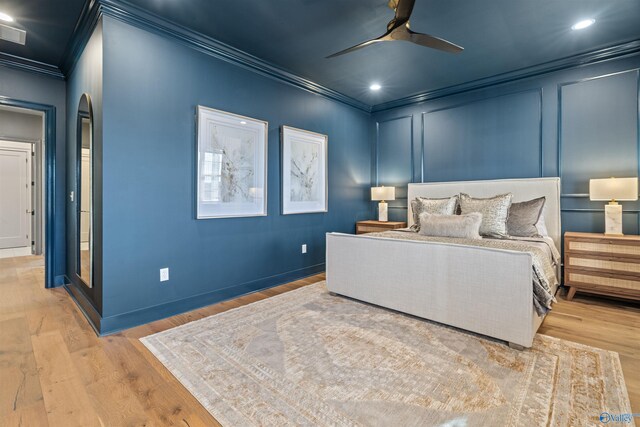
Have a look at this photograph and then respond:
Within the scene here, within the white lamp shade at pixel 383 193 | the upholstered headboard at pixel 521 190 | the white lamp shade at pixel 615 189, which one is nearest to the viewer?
the white lamp shade at pixel 615 189

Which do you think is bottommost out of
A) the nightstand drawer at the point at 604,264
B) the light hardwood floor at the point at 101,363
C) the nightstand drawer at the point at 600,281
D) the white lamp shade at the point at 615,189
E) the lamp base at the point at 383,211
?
the light hardwood floor at the point at 101,363

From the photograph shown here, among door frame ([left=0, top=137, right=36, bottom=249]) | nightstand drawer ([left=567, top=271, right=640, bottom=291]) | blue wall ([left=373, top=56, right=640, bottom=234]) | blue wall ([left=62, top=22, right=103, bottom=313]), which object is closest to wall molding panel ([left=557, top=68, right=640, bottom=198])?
blue wall ([left=373, top=56, right=640, bottom=234])

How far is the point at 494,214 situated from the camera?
344 centimetres

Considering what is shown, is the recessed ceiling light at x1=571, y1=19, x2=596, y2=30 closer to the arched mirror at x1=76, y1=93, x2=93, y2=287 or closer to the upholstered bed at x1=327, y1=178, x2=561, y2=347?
the upholstered bed at x1=327, y1=178, x2=561, y2=347

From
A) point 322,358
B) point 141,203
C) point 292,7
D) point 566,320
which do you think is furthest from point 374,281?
point 292,7

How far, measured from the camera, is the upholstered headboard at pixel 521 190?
11.9ft

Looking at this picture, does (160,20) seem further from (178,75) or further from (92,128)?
(92,128)

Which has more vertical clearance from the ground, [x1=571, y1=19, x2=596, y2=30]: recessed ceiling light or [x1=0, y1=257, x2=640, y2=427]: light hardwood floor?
[x1=571, y1=19, x2=596, y2=30]: recessed ceiling light

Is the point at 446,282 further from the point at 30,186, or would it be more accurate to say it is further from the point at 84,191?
the point at 30,186

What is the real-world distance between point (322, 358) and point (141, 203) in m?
2.01

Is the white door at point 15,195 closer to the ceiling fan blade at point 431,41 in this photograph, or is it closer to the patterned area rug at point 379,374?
the patterned area rug at point 379,374

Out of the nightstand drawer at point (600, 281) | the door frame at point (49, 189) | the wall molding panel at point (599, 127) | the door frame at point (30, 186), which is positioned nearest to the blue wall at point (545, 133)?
the wall molding panel at point (599, 127)

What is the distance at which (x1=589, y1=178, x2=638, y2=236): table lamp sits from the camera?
3.05m

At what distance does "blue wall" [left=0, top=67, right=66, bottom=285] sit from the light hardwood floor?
619mm
